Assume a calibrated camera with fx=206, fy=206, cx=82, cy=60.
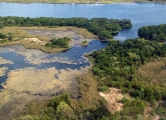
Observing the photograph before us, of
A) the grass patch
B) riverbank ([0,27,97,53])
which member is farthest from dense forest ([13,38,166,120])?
riverbank ([0,27,97,53])

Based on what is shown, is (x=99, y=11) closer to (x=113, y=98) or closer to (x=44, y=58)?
(x=44, y=58)

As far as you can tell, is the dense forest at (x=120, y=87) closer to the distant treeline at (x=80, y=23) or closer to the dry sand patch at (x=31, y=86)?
the dry sand patch at (x=31, y=86)

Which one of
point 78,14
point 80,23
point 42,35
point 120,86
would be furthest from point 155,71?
point 78,14

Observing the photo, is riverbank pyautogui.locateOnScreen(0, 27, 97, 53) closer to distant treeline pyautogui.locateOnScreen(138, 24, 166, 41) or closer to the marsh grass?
distant treeline pyautogui.locateOnScreen(138, 24, 166, 41)

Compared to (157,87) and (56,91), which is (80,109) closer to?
(56,91)

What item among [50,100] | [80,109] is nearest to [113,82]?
[80,109]

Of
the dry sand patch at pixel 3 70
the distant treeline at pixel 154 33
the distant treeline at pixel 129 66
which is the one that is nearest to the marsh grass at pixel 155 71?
the distant treeline at pixel 129 66
